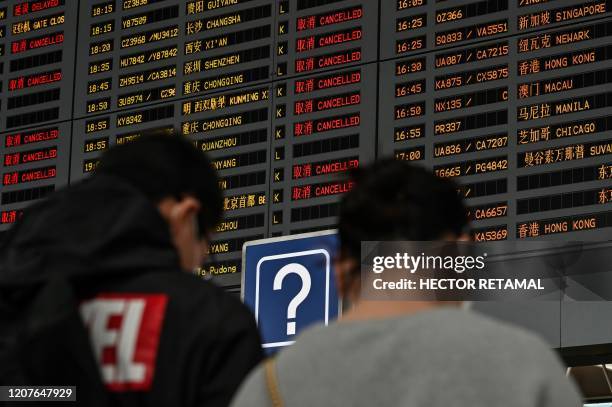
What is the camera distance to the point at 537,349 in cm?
137

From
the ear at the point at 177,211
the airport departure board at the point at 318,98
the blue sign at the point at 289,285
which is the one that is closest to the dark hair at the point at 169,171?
the ear at the point at 177,211

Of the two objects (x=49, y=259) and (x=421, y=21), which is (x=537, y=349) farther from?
(x=421, y=21)

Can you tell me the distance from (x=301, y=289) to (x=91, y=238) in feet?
11.2

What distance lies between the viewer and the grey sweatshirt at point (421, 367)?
1.37 metres

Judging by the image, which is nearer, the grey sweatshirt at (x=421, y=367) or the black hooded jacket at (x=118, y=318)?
the grey sweatshirt at (x=421, y=367)

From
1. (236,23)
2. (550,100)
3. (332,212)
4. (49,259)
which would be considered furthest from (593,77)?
(49,259)

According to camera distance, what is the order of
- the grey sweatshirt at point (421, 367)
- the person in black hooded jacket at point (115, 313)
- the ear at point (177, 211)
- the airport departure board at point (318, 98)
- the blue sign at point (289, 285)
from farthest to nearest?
1. the airport departure board at point (318, 98)
2. the blue sign at point (289, 285)
3. the ear at point (177, 211)
4. the person in black hooded jacket at point (115, 313)
5. the grey sweatshirt at point (421, 367)

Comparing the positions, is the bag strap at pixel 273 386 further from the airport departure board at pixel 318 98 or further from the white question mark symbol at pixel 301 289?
the airport departure board at pixel 318 98

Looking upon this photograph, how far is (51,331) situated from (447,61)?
6.96 meters

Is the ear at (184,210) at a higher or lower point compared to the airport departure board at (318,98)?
lower

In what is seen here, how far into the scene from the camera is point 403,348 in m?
1.41

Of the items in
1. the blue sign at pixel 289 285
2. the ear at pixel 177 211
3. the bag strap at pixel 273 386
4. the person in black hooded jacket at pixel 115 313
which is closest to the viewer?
the bag strap at pixel 273 386

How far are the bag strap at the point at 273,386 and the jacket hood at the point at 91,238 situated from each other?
36cm

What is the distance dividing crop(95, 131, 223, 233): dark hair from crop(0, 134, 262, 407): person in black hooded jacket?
0.11 feet
